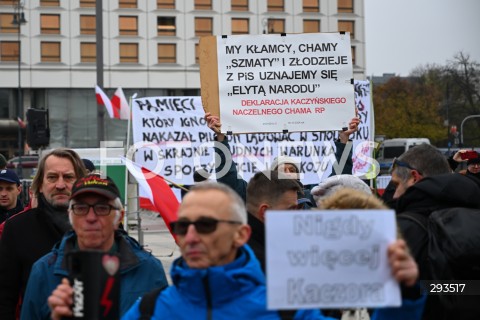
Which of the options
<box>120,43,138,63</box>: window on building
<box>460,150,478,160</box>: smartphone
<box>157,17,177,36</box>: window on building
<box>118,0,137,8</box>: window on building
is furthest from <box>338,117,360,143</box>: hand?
<box>157,17,177,36</box>: window on building

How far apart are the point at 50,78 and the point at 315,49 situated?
5962 cm

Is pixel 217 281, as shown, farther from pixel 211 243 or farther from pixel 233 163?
pixel 233 163

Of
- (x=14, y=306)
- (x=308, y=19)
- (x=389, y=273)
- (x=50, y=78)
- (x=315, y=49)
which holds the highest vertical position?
(x=308, y=19)

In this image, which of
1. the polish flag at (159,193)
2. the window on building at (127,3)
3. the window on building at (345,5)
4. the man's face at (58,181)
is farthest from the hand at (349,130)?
the window on building at (345,5)

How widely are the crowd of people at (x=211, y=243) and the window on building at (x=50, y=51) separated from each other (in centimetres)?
6010

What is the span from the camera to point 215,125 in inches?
247

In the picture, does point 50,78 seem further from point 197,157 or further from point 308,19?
point 197,157

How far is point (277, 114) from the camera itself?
6.70 m

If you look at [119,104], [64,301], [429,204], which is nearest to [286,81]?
[429,204]

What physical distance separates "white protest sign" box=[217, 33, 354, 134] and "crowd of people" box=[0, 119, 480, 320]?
862 millimetres

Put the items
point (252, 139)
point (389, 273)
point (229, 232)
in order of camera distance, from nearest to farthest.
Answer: point (389, 273), point (229, 232), point (252, 139)

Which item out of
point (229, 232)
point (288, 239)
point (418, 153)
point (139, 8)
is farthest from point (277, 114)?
point (139, 8)

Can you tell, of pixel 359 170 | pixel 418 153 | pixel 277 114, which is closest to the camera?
pixel 418 153

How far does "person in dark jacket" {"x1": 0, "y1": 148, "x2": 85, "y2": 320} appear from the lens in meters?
4.49
